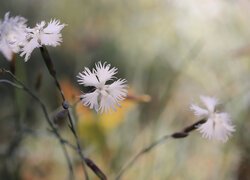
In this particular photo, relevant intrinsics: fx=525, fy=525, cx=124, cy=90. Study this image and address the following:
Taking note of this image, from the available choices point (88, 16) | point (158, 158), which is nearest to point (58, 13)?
point (88, 16)

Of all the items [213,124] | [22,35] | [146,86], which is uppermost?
[146,86]

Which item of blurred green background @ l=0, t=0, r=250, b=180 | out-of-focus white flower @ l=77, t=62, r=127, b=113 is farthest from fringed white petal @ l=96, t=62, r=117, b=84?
blurred green background @ l=0, t=0, r=250, b=180

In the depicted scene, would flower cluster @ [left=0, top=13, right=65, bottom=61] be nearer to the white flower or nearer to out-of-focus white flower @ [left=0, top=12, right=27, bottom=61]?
out-of-focus white flower @ [left=0, top=12, right=27, bottom=61]

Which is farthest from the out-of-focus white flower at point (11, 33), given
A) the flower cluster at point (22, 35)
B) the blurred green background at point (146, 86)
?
the blurred green background at point (146, 86)

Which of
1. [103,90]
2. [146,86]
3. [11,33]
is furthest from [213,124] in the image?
[146,86]

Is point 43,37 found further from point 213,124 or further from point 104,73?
point 213,124
